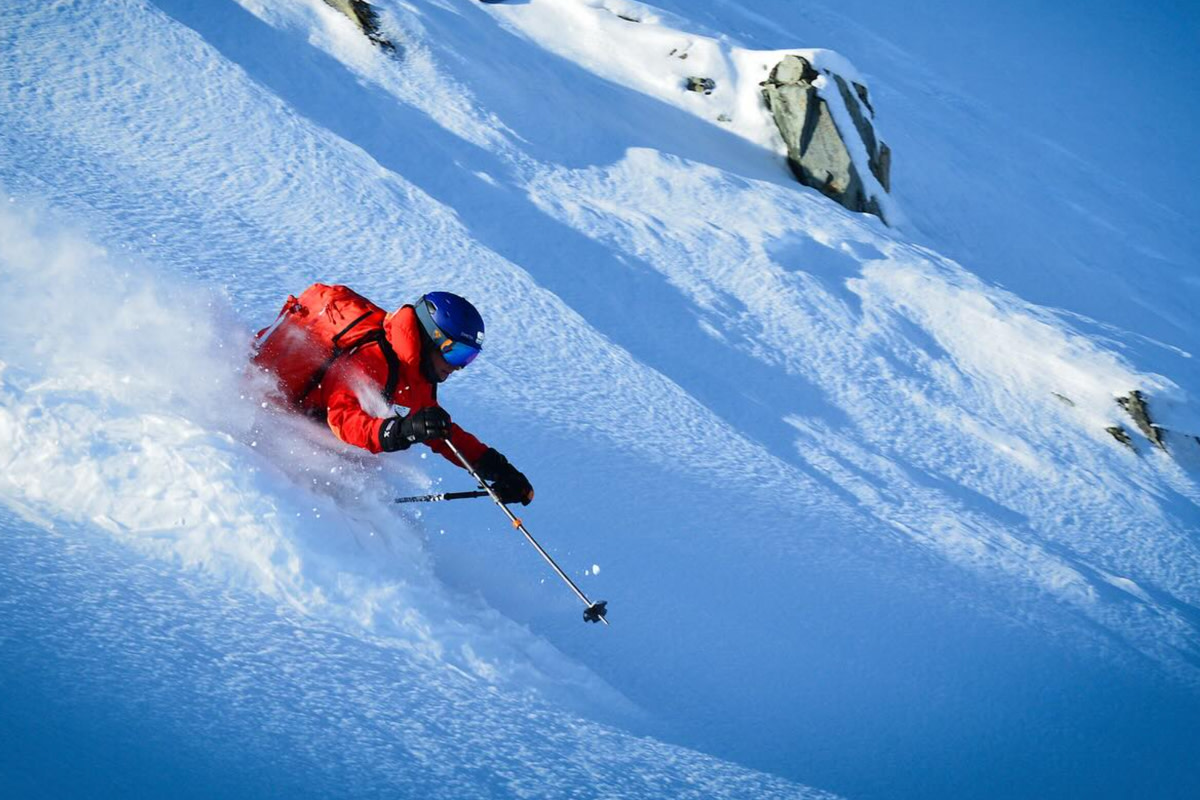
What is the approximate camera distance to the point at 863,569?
623 centimetres

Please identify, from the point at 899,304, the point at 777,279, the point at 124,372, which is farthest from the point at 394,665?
the point at 899,304

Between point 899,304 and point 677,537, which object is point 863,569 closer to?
point 677,537

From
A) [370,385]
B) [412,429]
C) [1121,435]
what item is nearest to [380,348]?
[370,385]

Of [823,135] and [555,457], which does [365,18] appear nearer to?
[823,135]

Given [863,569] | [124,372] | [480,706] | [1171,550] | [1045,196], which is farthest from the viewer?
[1045,196]

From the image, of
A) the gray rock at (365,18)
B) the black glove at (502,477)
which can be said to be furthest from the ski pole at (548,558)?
the gray rock at (365,18)

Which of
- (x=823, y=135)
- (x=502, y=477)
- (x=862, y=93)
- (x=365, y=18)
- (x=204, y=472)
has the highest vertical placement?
(x=862, y=93)

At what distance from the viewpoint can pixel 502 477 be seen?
15.2 feet

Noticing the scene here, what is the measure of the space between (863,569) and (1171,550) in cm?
406

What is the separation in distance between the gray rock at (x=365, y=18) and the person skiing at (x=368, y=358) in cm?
789

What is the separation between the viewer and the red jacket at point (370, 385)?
425 centimetres

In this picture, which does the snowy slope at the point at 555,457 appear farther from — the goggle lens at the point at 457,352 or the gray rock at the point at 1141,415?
the goggle lens at the point at 457,352

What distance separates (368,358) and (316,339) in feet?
1.15

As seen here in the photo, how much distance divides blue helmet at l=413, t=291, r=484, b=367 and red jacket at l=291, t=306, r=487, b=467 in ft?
0.24
